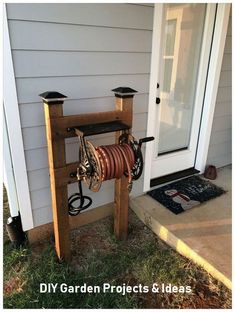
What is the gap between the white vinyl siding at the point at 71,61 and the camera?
5.01 ft

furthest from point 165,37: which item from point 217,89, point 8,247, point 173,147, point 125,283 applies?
point 8,247

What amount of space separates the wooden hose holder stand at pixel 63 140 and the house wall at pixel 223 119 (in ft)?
4.83

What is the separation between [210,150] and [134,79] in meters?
1.45

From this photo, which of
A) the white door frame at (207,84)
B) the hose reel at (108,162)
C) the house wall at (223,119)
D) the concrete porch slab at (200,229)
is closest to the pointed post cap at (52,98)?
the hose reel at (108,162)

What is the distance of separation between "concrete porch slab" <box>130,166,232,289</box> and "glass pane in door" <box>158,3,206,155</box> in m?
0.68

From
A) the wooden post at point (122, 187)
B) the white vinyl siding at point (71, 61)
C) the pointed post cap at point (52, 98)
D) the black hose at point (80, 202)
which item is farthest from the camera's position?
the black hose at point (80, 202)

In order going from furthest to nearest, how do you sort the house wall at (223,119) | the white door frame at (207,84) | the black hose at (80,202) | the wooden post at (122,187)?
the house wall at (223,119) < the white door frame at (207,84) < the black hose at (80,202) < the wooden post at (122,187)

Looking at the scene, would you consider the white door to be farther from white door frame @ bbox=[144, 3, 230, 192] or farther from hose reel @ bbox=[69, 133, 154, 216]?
hose reel @ bbox=[69, 133, 154, 216]

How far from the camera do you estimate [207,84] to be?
8.52 ft

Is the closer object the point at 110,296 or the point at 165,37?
the point at 110,296

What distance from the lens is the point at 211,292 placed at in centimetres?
165

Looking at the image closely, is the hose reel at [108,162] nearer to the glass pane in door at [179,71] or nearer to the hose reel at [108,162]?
the hose reel at [108,162]

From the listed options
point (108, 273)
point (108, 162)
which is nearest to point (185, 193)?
point (108, 273)

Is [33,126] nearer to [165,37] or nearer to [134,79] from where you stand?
[134,79]
